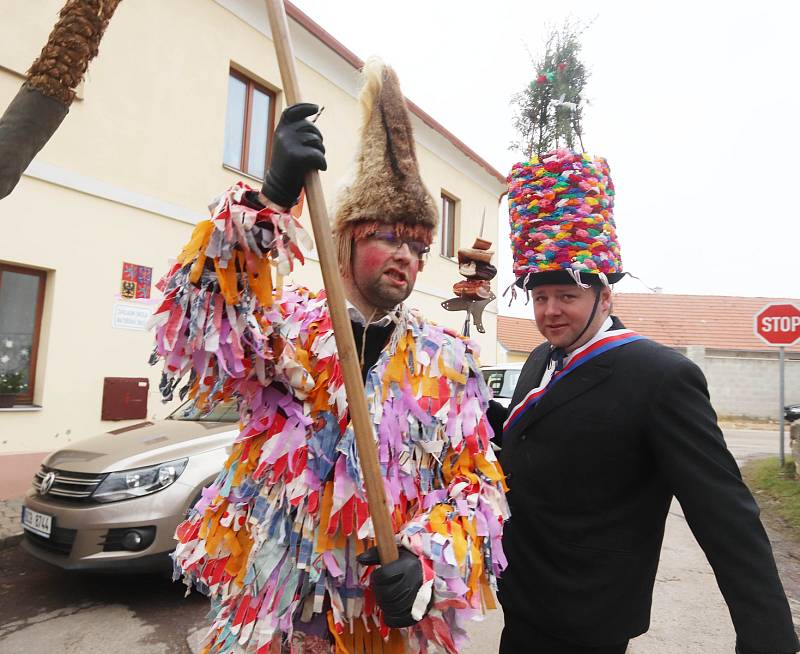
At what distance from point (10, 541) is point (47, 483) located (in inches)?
44.6

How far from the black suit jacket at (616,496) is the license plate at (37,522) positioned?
10.9 feet

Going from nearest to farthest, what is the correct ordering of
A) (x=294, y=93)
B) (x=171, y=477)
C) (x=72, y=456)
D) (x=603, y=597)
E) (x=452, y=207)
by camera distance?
(x=294, y=93) → (x=603, y=597) → (x=171, y=477) → (x=72, y=456) → (x=452, y=207)

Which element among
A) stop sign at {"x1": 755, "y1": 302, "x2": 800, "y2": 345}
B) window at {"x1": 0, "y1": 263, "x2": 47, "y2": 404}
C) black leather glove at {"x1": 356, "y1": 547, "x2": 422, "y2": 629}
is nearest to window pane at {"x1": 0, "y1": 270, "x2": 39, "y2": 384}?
window at {"x1": 0, "y1": 263, "x2": 47, "y2": 404}

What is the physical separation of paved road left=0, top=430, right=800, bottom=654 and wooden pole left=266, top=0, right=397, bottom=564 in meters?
2.47

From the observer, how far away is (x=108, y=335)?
6242mm

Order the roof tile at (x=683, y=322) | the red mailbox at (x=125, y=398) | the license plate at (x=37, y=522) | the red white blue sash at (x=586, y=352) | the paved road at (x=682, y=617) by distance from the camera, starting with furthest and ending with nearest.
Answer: the roof tile at (x=683, y=322) → the red mailbox at (x=125, y=398) → the license plate at (x=37, y=522) → the paved road at (x=682, y=617) → the red white blue sash at (x=586, y=352)

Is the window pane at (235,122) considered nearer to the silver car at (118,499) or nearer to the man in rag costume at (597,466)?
the silver car at (118,499)

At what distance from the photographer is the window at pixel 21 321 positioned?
570cm

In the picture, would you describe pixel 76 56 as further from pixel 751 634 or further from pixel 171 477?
pixel 171 477

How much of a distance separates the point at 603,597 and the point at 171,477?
3034 millimetres

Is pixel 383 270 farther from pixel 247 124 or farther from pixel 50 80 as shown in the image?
pixel 247 124

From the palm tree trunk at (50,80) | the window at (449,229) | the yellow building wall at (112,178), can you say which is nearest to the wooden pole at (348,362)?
the palm tree trunk at (50,80)

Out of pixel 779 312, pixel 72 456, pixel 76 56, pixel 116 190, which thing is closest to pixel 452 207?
pixel 779 312

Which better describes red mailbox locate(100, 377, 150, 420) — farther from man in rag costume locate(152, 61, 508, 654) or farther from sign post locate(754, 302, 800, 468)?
sign post locate(754, 302, 800, 468)
